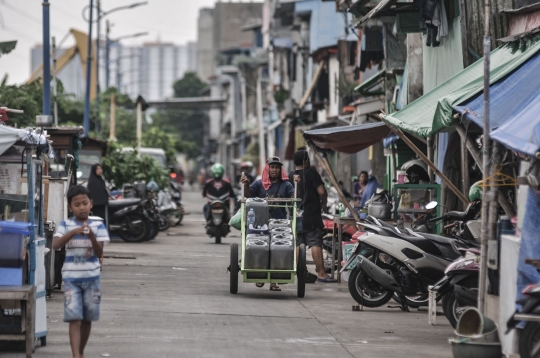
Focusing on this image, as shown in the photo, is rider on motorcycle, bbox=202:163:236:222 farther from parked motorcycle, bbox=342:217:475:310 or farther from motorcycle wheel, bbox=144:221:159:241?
parked motorcycle, bbox=342:217:475:310

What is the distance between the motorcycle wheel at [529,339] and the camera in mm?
8367

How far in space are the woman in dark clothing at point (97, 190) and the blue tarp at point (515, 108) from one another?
1123 cm

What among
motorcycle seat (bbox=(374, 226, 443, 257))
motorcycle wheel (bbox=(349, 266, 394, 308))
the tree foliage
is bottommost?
motorcycle wheel (bbox=(349, 266, 394, 308))

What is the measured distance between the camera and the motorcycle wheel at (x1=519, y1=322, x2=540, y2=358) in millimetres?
8367

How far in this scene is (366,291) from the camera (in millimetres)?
12953

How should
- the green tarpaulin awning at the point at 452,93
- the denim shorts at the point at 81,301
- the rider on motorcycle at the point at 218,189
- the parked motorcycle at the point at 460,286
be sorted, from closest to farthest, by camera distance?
the denim shorts at the point at 81,301 < the parked motorcycle at the point at 460,286 < the green tarpaulin awning at the point at 452,93 < the rider on motorcycle at the point at 218,189

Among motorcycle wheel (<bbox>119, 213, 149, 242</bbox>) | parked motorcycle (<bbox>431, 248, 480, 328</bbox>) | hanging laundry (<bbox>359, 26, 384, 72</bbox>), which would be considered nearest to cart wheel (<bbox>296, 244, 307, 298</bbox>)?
parked motorcycle (<bbox>431, 248, 480, 328</bbox>)

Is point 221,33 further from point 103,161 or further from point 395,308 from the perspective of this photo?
point 395,308

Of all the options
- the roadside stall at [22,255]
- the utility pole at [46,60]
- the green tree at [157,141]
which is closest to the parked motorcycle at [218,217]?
the utility pole at [46,60]

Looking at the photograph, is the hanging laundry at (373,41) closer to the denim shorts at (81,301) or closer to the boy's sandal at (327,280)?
the boy's sandal at (327,280)

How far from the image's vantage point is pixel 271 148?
5922cm

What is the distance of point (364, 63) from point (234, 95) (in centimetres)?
5574

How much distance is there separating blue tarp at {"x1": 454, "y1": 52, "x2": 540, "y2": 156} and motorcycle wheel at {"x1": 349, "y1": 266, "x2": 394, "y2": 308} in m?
2.51

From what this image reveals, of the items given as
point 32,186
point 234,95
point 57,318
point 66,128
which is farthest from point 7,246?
point 234,95
